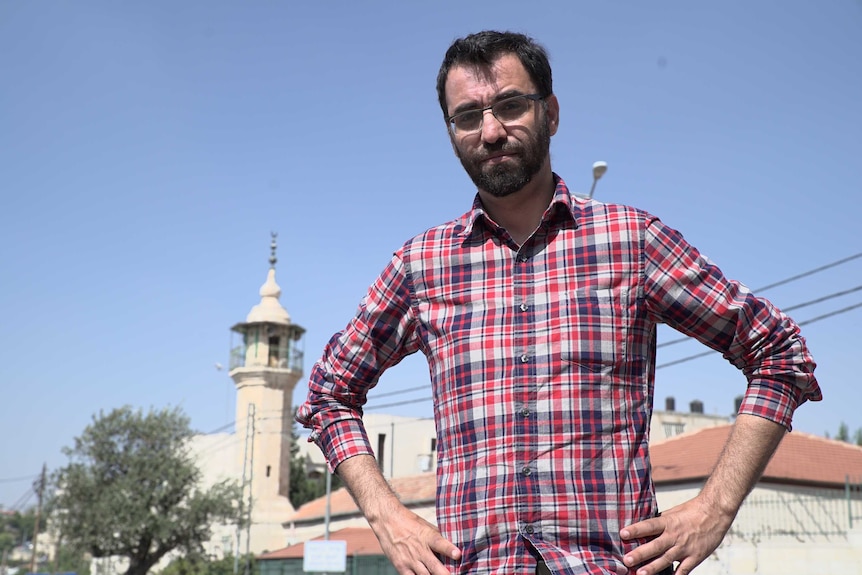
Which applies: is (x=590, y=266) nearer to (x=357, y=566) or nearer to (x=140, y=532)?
(x=357, y=566)

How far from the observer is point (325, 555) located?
3250 centimetres

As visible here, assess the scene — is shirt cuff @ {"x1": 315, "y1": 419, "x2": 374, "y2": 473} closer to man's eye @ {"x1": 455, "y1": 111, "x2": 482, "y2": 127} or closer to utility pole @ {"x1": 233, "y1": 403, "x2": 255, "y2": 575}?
man's eye @ {"x1": 455, "y1": 111, "x2": 482, "y2": 127}

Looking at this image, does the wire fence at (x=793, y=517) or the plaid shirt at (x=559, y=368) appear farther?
the wire fence at (x=793, y=517)

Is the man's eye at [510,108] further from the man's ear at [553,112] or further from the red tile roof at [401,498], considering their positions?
the red tile roof at [401,498]

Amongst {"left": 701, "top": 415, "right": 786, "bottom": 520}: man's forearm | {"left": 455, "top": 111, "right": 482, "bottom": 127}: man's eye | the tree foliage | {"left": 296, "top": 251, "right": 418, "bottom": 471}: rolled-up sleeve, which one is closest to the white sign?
the tree foliage

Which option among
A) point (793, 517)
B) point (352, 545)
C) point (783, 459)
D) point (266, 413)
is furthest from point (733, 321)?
point (266, 413)

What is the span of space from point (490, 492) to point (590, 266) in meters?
0.56

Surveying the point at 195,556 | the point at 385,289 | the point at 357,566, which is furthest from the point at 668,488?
the point at 385,289

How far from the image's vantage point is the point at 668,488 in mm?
26531

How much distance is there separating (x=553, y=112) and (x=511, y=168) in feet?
0.86

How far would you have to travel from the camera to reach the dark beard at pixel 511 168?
2.21 metres

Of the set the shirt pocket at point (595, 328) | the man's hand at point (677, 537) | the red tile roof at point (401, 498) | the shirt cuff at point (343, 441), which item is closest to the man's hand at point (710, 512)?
the man's hand at point (677, 537)

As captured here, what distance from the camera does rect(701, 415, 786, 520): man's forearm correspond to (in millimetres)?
1946

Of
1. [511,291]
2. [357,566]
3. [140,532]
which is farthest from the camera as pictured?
[140,532]
